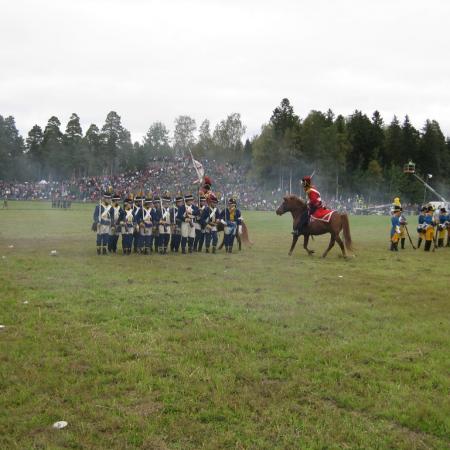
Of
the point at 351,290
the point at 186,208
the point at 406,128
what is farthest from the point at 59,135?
the point at 351,290

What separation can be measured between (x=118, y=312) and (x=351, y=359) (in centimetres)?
437

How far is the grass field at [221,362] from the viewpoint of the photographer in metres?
5.09

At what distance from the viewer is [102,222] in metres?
17.9

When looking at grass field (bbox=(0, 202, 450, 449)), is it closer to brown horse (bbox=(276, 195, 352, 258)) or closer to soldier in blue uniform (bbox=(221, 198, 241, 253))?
brown horse (bbox=(276, 195, 352, 258))

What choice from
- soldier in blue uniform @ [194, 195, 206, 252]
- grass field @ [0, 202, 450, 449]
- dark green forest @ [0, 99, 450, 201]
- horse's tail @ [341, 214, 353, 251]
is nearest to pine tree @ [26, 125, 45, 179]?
dark green forest @ [0, 99, 450, 201]

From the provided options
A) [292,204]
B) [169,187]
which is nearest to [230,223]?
[292,204]

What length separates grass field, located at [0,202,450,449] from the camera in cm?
509

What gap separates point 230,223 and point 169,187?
44.3 metres

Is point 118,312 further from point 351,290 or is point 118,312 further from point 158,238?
point 158,238

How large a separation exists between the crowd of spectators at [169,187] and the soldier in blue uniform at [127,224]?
1702 inches

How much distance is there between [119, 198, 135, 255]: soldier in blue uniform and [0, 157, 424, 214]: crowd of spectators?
43232 millimetres

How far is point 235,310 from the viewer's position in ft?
31.5

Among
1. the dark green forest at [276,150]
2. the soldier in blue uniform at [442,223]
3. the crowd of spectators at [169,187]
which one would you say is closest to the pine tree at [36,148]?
the dark green forest at [276,150]

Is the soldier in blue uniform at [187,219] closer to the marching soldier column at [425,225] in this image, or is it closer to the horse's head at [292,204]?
the horse's head at [292,204]
